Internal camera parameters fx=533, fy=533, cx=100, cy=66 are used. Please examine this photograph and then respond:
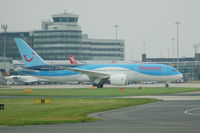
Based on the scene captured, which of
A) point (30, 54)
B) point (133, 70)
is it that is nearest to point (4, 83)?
point (30, 54)

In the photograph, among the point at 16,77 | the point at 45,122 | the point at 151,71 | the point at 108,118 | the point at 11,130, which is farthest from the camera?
the point at 16,77

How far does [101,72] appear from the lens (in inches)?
4262

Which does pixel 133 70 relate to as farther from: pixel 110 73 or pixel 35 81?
pixel 35 81

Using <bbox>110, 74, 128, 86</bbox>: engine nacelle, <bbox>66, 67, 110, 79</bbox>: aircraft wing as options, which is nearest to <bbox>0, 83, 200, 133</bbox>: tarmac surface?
<bbox>110, 74, 128, 86</bbox>: engine nacelle

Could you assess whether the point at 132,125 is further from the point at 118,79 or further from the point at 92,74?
the point at 92,74

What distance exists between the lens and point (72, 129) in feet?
104

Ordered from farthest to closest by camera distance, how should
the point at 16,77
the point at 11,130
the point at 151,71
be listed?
the point at 16,77 < the point at 151,71 < the point at 11,130

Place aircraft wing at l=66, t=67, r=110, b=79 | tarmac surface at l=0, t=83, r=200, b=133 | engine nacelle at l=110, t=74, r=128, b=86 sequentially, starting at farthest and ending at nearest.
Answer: aircraft wing at l=66, t=67, r=110, b=79 → engine nacelle at l=110, t=74, r=128, b=86 → tarmac surface at l=0, t=83, r=200, b=133

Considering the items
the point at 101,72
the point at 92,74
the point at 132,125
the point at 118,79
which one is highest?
the point at 101,72

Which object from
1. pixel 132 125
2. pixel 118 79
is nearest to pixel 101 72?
pixel 118 79

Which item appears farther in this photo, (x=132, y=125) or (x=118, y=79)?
(x=118, y=79)

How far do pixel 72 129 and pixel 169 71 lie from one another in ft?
250

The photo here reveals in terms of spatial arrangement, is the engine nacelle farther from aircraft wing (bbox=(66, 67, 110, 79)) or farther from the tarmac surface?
the tarmac surface

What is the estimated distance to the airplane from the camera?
106m
